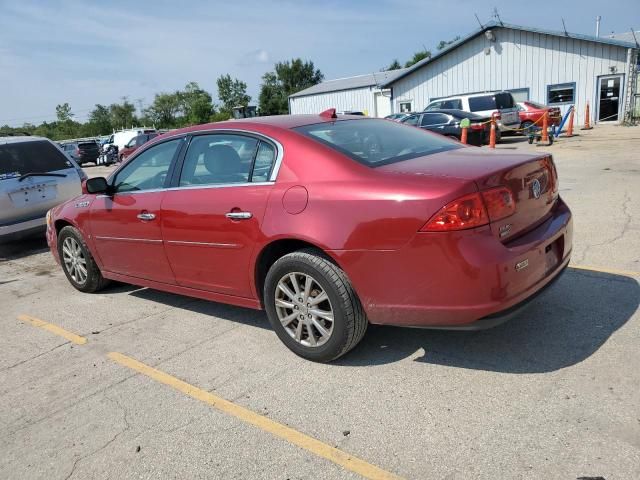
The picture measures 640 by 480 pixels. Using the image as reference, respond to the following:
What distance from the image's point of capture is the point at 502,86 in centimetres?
2869

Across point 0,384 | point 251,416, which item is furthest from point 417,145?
point 0,384

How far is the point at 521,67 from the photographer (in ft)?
91.2

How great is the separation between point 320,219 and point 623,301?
2529mm

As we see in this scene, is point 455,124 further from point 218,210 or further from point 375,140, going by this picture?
point 218,210

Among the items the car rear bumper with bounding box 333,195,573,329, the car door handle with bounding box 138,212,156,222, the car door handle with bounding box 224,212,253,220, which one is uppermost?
the car door handle with bounding box 224,212,253,220

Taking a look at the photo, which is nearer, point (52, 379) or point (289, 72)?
point (52, 379)

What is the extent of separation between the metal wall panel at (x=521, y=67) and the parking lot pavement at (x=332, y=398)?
81.4 ft

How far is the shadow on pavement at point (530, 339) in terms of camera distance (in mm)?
3361

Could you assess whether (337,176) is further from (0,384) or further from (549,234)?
(0,384)

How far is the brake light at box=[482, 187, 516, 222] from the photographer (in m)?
2.93

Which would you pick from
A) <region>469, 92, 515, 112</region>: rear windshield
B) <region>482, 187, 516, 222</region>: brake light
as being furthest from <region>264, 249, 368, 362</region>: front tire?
<region>469, 92, 515, 112</region>: rear windshield

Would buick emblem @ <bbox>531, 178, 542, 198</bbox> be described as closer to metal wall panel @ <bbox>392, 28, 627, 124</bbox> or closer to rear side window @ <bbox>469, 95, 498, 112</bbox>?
rear side window @ <bbox>469, 95, 498, 112</bbox>

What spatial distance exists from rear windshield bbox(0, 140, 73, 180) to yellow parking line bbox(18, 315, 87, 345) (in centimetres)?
345

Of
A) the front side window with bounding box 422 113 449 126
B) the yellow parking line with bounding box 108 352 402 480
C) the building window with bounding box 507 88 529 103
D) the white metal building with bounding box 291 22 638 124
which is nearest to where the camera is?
the yellow parking line with bounding box 108 352 402 480
